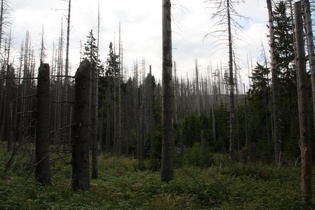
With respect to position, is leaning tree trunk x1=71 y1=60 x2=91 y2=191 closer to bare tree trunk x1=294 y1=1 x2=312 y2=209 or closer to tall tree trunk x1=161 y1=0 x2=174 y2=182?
tall tree trunk x1=161 y1=0 x2=174 y2=182

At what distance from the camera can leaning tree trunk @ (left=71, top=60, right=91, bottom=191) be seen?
625cm

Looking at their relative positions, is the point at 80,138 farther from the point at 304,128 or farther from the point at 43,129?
the point at 304,128

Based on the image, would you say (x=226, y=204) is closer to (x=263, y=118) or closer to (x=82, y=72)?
(x=82, y=72)

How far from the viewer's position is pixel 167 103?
7762mm

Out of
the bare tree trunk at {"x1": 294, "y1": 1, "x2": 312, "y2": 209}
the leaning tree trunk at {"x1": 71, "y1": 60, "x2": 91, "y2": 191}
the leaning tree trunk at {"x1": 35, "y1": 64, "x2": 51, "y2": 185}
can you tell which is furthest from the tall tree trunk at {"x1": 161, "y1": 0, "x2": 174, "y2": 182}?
the bare tree trunk at {"x1": 294, "y1": 1, "x2": 312, "y2": 209}

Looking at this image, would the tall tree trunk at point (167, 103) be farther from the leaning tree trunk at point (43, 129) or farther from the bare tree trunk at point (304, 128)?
the bare tree trunk at point (304, 128)

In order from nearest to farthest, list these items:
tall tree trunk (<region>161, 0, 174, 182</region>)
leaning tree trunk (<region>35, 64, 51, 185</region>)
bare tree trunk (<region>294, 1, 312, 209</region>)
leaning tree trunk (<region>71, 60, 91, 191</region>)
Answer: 1. bare tree trunk (<region>294, 1, 312, 209</region>)
2. leaning tree trunk (<region>71, 60, 91, 191</region>)
3. leaning tree trunk (<region>35, 64, 51, 185</region>)
4. tall tree trunk (<region>161, 0, 174, 182</region>)

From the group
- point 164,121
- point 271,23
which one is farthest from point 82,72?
point 271,23

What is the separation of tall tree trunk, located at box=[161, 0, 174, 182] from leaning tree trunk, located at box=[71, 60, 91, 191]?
242cm

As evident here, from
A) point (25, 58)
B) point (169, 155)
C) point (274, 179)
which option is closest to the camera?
point (169, 155)

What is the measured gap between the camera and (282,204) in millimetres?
5406

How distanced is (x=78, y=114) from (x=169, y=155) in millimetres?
3035

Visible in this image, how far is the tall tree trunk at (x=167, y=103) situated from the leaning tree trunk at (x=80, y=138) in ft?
7.96

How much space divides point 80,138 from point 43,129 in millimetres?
1499
